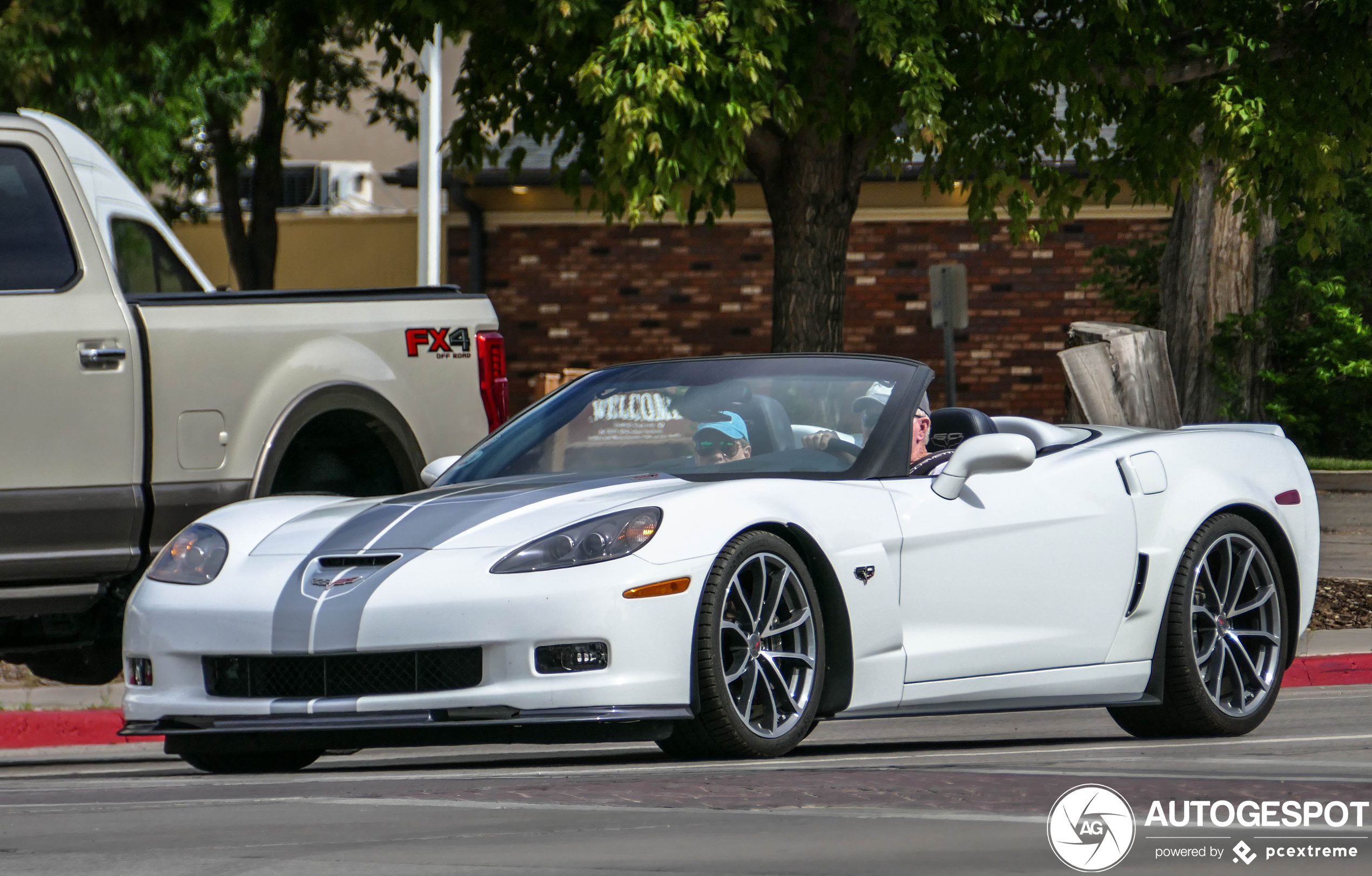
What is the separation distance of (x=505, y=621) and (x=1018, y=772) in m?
1.42

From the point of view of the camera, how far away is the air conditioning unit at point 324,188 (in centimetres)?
3666

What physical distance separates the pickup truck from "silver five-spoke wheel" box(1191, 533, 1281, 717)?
3.19 m

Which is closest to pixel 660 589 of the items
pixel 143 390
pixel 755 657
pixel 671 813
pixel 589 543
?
pixel 589 543

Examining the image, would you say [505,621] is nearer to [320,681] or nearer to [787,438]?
[320,681]

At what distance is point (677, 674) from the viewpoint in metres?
5.06

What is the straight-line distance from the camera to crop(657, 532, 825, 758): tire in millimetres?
5129

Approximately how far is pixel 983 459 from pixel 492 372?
2.94 meters

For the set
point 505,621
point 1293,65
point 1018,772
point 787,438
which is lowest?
point 1018,772

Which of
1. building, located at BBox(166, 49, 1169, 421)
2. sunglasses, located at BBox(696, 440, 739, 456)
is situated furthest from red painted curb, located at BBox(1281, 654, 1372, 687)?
building, located at BBox(166, 49, 1169, 421)

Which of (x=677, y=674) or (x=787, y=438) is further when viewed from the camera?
(x=787, y=438)

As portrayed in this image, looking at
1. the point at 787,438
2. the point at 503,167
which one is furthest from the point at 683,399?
the point at 503,167

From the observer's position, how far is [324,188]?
120ft

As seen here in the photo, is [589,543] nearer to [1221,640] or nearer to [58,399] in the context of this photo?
[1221,640]

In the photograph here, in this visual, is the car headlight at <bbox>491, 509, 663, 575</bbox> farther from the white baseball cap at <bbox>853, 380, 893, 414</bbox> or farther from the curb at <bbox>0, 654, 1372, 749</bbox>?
the curb at <bbox>0, 654, 1372, 749</bbox>
